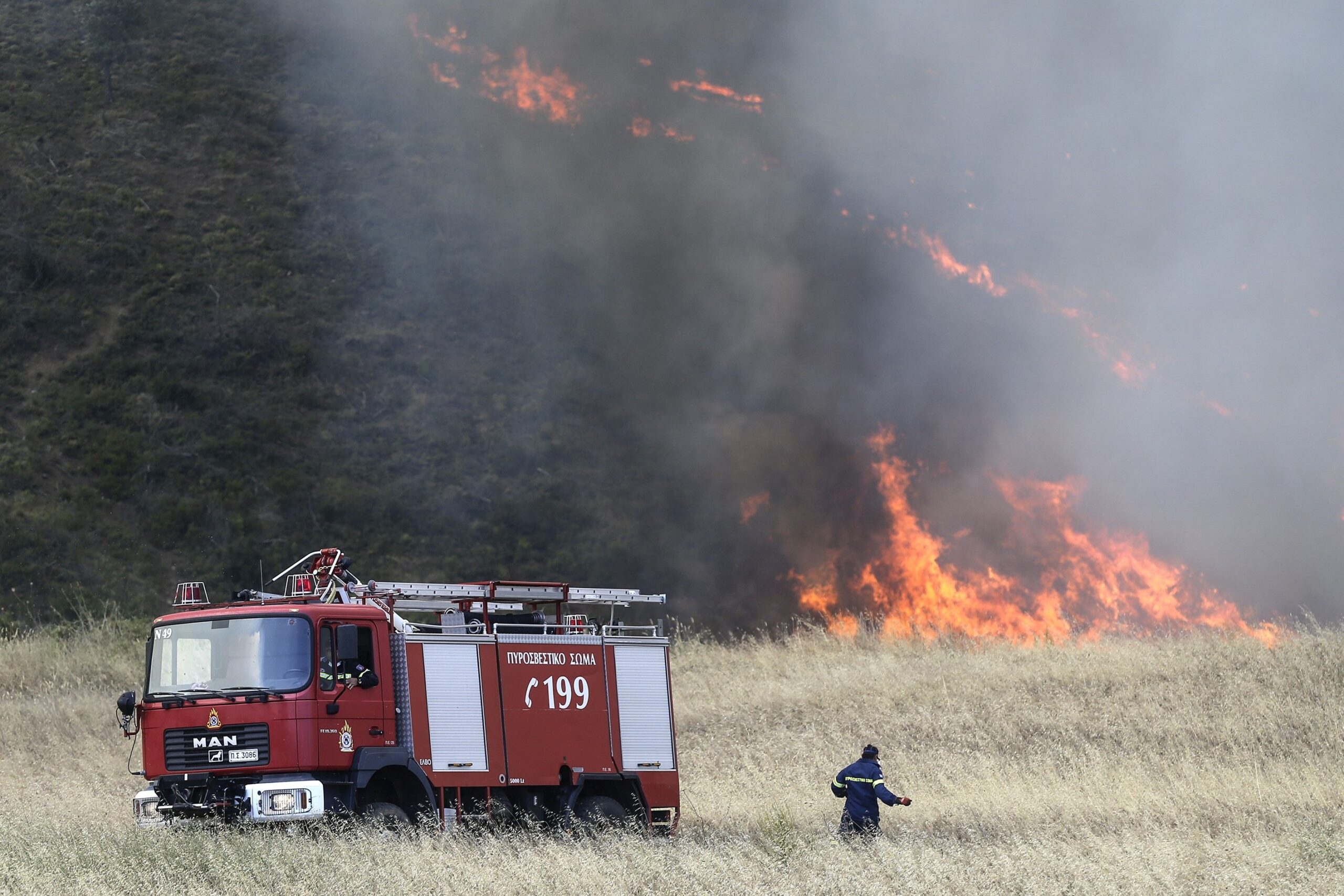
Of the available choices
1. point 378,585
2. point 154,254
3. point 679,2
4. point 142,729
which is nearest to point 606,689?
point 378,585

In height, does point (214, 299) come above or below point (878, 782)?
above

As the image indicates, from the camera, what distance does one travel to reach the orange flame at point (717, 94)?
4591 centimetres

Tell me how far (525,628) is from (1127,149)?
1100 inches

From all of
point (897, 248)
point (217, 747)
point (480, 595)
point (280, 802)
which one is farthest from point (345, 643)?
point (897, 248)

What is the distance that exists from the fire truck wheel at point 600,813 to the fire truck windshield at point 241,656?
12.1 ft

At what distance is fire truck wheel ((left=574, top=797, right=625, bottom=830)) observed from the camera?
14.3 metres

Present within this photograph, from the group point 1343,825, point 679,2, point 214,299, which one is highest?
point 679,2

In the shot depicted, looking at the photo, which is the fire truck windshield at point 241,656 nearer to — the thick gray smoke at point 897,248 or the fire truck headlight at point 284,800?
the fire truck headlight at point 284,800

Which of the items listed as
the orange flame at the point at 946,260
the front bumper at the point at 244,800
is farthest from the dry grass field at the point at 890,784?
the orange flame at the point at 946,260

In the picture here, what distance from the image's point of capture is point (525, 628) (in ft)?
48.6

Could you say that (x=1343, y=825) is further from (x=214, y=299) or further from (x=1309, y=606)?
(x=214, y=299)

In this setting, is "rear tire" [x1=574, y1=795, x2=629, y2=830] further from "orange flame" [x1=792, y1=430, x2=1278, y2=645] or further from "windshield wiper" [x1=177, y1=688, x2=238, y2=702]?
"orange flame" [x1=792, y1=430, x2=1278, y2=645]

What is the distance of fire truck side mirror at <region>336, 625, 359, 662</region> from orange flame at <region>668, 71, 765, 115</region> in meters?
35.8

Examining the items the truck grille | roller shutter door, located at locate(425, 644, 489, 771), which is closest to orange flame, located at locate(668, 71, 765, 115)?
roller shutter door, located at locate(425, 644, 489, 771)
